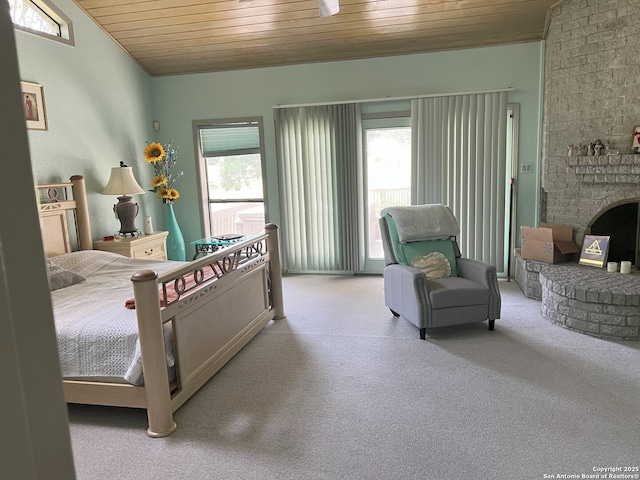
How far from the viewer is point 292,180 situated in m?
5.98

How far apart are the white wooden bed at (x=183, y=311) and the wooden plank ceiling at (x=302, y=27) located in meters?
1.79

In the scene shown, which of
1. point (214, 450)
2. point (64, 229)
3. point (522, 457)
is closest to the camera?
point (522, 457)

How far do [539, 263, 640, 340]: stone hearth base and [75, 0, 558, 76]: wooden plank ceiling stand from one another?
8.34ft

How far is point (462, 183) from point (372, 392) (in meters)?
3.15

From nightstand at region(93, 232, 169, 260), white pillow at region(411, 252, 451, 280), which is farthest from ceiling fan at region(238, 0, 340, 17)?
nightstand at region(93, 232, 169, 260)

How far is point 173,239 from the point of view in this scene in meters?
5.96

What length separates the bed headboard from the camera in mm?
4375

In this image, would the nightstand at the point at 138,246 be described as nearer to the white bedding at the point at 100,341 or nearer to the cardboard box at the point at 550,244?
the white bedding at the point at 100,341

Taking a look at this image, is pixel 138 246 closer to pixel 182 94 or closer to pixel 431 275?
pixel 182 94

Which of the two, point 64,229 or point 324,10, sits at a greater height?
point 324,10

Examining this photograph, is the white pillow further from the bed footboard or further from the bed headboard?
the bed headboard

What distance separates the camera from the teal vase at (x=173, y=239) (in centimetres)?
596

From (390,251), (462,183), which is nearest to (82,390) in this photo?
(390,251)

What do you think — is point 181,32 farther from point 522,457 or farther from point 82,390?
point 522,457
